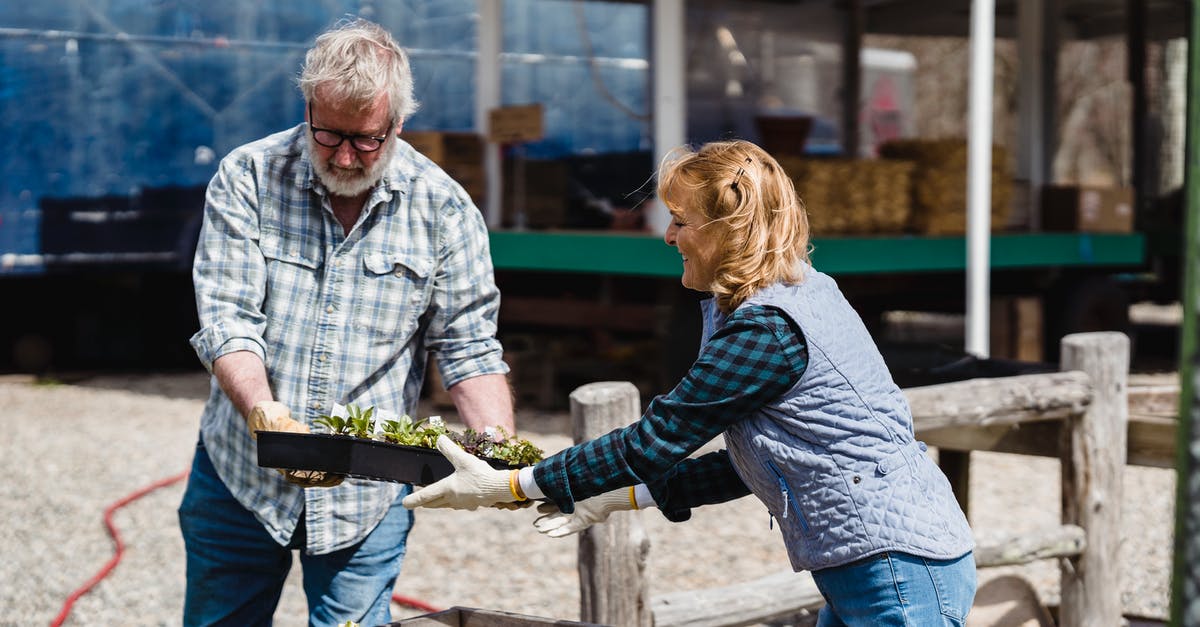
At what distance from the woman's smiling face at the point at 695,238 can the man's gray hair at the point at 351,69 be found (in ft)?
2.20

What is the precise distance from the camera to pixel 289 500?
2.62 m

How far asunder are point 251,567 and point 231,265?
0.62 meters

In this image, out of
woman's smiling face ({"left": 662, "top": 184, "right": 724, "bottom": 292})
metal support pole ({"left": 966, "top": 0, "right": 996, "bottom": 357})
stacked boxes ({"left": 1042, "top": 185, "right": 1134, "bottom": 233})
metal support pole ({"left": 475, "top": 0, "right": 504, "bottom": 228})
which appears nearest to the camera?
woman's smiling face ({"left": 662, "top": 184, "right": 724, "bottom": 292})

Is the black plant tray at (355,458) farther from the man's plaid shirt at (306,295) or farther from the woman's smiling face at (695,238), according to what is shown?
the woman's smiling face at (695,238)

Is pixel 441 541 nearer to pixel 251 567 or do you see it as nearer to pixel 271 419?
pixel 251 567

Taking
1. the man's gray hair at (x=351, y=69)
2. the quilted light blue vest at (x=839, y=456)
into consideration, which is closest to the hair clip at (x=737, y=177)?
the quilted light blue vest at (x=839, y=456)

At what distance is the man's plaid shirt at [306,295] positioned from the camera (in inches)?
102

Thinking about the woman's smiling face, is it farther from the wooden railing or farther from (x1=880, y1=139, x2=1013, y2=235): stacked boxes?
(x1=880, y1=139, x2=1013, y2=235): stacked boxes

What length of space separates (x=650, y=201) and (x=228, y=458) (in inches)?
233

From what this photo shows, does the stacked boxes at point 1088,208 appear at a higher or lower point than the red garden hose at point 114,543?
higher

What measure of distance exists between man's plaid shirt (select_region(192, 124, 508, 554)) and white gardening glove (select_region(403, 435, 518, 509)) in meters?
0.44

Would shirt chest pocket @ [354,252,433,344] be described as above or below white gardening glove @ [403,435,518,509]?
above

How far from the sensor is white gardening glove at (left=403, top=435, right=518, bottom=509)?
7.30ft

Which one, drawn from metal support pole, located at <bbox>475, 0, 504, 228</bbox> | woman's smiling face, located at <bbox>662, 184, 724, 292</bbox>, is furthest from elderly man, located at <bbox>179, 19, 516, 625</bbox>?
metal support pole, located at <bbox>475, 0, 504, 228</bbox>
